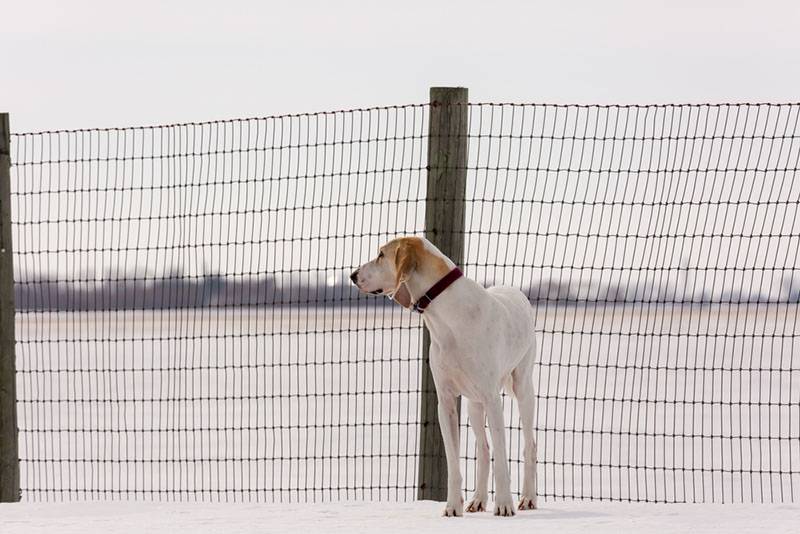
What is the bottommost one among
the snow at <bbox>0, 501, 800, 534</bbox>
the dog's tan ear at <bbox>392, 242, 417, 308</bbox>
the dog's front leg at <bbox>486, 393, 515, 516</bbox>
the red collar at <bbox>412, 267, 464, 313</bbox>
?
the snow at <bbox>0, 501, 800, 534</bbox>

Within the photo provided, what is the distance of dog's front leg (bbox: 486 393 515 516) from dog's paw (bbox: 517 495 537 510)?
349 millimetres

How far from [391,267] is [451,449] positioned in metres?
0.86

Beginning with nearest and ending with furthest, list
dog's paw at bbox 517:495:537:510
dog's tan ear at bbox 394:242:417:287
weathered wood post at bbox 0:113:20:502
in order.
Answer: dog's tan ear at bbox 394:242:417:287 < dog's paw at bbox 517:495:537:510 < weathered wood post at bbox 0:113:20:502

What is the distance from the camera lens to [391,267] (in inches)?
228

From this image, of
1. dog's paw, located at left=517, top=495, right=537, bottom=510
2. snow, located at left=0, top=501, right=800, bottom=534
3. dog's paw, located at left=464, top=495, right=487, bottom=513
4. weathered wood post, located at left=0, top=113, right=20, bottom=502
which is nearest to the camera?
snow, located at left=0, top=501, right=800, bottom=534

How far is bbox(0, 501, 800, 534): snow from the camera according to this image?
216 inches

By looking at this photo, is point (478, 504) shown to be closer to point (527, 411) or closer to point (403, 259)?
point (527, 411)

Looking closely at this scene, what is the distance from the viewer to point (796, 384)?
58.1 feet

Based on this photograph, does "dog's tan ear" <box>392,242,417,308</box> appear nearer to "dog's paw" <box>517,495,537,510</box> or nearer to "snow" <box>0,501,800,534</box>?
"snow" <box>0,501,800,534</box>

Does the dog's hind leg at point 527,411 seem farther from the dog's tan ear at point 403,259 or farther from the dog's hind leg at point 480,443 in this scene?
the dog's tan ear at point 403,259

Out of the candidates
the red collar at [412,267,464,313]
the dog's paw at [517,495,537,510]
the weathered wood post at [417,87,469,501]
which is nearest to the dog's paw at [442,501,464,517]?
the dog's paw at [517,495,537,510]

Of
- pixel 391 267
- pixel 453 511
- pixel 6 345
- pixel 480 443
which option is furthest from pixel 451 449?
pixel 6 345

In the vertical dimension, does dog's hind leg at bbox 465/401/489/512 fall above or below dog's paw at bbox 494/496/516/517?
above

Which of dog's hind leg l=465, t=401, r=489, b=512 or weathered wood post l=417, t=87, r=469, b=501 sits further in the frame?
weathered wood post l=417, t=87, r=469, b=501
